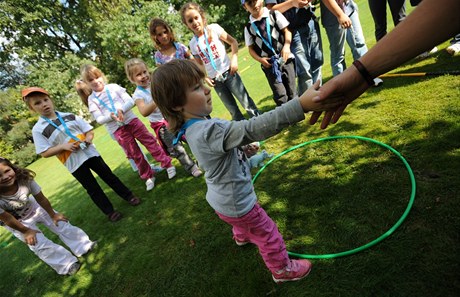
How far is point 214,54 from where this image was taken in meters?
4.55

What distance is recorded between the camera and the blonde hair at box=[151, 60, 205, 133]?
2012 mm

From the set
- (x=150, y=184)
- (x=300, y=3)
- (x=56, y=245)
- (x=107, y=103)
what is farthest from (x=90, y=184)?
(x=300, y=3)

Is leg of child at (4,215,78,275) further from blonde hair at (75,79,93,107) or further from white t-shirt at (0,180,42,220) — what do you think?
blonde hair at (75,79,93,107)

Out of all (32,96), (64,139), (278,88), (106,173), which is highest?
(32,96)

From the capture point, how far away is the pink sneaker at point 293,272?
237 centimetres

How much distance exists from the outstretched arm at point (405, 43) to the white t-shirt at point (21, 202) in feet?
12.1

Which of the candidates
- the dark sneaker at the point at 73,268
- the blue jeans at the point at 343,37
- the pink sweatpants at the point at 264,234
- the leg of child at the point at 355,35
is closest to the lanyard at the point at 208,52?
the blue jeans at the point at 343,37

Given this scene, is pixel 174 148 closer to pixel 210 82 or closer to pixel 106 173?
pixel 106 173

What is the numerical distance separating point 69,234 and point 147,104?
228 cm

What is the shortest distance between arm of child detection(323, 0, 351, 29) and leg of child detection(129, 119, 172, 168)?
12.4 ft

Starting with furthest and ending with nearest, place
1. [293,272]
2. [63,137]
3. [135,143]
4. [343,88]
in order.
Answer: [135,143] < [63,137] < [293,272] < [343,88]

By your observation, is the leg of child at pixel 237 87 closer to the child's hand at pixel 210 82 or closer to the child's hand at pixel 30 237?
the child's hand at pixel 210 82

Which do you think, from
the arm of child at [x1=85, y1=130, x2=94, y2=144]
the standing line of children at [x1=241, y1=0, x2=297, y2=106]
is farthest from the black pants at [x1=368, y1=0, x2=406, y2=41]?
the arm of child at [x1=85, y1=130, x2=94, y2=144]

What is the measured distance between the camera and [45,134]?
404cm
